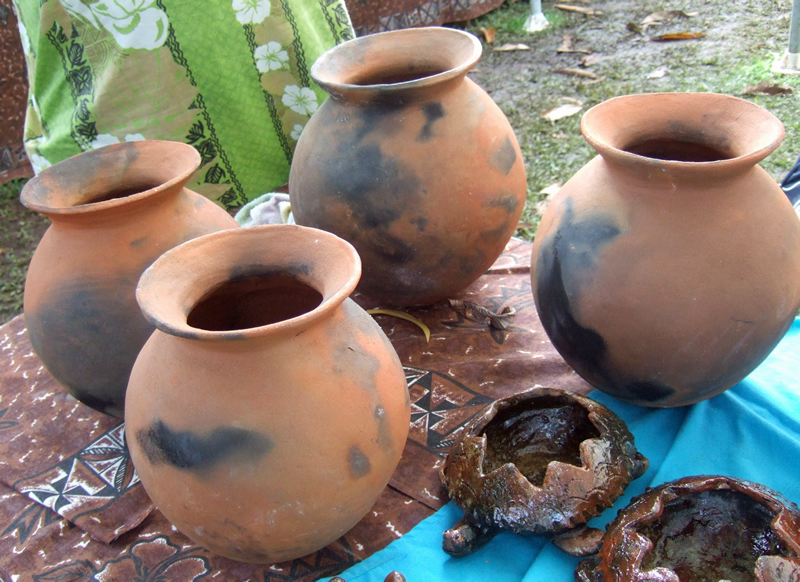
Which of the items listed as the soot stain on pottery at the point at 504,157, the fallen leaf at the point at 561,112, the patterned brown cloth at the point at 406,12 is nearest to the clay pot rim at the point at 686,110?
the soot stain on pottery at the point at 504,157

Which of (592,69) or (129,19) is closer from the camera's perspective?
(129,19)

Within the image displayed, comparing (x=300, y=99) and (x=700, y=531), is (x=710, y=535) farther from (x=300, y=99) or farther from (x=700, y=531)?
(x=300, y=99)

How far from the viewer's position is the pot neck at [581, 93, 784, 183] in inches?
55.7

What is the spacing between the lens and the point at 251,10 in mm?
2844

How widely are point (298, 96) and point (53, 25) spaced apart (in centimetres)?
104

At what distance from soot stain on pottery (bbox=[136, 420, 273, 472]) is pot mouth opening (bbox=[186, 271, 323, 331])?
287 millimetres

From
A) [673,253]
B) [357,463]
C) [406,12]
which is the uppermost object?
[406,12]

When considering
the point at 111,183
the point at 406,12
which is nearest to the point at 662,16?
the point at 406,12

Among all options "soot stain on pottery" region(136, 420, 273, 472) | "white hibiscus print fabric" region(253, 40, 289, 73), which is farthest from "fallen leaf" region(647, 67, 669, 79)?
"soot stain on pottery" region(136, 420, 273, 472)

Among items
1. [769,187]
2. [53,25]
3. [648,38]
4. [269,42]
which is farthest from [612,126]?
[648,38]

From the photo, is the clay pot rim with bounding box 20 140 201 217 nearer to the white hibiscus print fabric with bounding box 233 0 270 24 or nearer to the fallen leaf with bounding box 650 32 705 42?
the white hibiscus print fabric with bounding box 233 0 270 24

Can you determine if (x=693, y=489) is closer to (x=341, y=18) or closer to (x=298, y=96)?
(x=298, y=96)

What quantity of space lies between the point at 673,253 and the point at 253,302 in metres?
0.94

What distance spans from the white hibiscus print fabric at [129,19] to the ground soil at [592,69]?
134 centimetres
